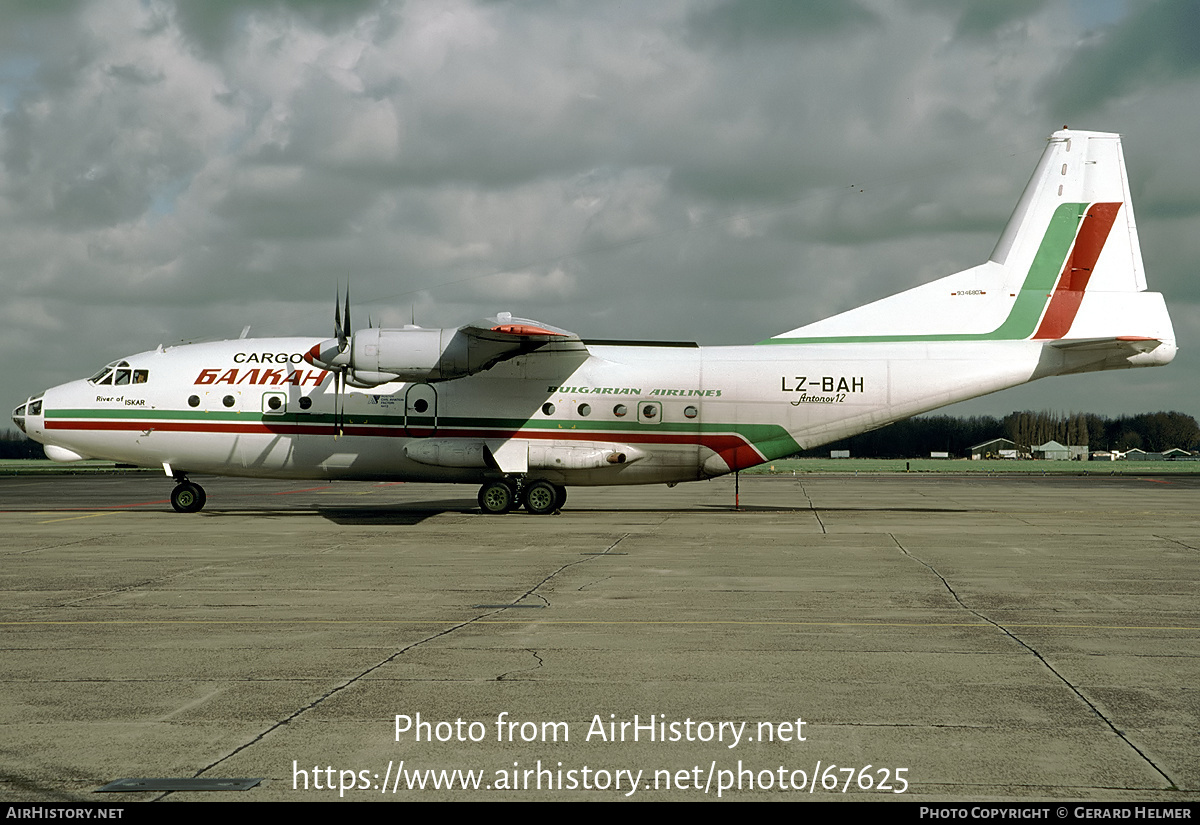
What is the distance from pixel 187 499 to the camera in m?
26.6

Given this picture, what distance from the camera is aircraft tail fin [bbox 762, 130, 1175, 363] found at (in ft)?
83.3

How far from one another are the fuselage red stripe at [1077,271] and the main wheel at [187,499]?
23.4 metres

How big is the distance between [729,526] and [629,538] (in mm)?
3634

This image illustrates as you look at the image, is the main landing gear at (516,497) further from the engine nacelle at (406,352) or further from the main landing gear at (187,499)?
the main landing gear at (187,499)

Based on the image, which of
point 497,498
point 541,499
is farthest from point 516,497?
point 541,499

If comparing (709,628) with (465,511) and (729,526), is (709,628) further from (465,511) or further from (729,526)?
(465,511)

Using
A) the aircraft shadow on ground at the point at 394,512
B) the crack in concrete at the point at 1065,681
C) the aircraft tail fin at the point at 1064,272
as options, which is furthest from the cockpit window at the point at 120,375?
the crack in concrete at the point at 1065,681

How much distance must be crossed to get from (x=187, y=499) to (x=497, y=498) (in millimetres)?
8792

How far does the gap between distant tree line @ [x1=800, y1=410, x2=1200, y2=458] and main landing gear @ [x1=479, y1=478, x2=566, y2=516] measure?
93994mm

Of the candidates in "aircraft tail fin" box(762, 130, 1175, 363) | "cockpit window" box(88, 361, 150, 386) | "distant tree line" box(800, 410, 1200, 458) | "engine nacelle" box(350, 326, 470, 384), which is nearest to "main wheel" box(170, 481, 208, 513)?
"cockpit window" box(88, 361, 150, 386)

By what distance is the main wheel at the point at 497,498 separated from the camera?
2591 centimetres

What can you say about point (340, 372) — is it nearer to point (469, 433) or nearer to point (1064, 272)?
point (469, 433)

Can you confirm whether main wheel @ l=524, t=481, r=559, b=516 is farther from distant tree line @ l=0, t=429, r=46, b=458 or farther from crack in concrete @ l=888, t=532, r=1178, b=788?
distant tree line @ l=0, t=429, r=46, b=458
